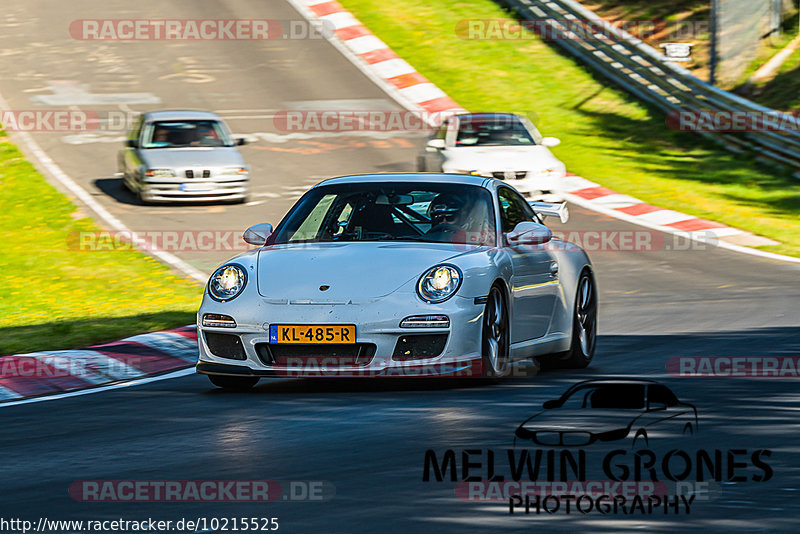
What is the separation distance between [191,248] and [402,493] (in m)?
12.0

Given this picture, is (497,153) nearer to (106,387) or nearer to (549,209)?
(549,209)

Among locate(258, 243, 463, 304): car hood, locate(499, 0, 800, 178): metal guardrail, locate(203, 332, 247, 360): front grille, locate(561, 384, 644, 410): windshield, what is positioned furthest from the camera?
locate(499, 0, 800, 178): metal guardrail

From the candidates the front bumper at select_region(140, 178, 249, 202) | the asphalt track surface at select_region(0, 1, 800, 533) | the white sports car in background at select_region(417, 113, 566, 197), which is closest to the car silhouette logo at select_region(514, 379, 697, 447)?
the asphalt track surface at select_region(0, 1, 800, 533)

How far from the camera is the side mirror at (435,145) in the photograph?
20.5 metres

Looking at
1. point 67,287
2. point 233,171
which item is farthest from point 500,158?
point 67,287

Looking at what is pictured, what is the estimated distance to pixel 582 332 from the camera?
32.9 ft

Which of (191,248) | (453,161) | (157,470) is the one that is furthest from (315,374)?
(453,161)

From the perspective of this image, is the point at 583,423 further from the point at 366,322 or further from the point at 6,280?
the point at 6,280

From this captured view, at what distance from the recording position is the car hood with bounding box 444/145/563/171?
19.7 metres

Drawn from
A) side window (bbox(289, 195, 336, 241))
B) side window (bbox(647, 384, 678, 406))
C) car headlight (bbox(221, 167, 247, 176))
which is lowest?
car headlight (bbox(221, 167, 247, 176))

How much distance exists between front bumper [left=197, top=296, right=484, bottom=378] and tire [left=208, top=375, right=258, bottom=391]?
0.37m

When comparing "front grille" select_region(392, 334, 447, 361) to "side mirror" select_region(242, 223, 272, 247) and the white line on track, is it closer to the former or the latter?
"side mirror" select_region(242, 223, 272, 247)

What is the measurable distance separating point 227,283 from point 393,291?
1.05 m

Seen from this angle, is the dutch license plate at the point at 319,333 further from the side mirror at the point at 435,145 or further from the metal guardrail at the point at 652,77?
the metal guardrail at the point at 652,77
